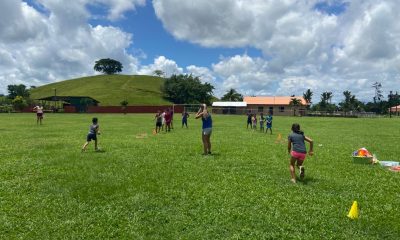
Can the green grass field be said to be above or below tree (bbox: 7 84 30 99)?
below

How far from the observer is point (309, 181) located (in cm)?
1238

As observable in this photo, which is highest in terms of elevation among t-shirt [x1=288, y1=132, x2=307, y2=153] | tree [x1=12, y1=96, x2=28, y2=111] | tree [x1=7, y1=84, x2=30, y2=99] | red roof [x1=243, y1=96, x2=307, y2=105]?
tree [x1=7, y1=84, x2=30, y2=99]

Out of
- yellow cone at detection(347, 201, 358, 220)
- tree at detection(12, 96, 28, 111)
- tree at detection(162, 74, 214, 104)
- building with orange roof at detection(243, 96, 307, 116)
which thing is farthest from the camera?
tree at detection(162, 74, 214, 104)

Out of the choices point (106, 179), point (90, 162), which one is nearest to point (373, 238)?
point (106, 179)

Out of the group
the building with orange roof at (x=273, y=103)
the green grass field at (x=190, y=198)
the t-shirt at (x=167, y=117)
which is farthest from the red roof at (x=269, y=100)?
the green grass field at (x=190, y=198)

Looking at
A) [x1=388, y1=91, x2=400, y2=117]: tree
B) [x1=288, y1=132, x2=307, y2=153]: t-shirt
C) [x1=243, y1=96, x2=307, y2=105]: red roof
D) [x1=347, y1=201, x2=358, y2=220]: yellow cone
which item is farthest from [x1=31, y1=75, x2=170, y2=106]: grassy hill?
[x1=347, y1=201, x2=358, y2=220]: yellow cone

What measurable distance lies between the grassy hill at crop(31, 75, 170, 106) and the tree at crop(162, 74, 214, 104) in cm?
450

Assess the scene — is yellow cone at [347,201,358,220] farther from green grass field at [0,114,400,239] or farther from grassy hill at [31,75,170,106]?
grassy hill at [31,75,170,106]

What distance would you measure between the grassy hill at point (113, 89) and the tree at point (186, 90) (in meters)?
4.50

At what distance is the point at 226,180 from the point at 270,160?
4768mm

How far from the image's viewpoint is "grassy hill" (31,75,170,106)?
148m

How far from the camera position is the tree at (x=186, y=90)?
144m

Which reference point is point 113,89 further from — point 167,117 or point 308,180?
point 308,180

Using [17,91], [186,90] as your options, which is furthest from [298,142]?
[17,91]
